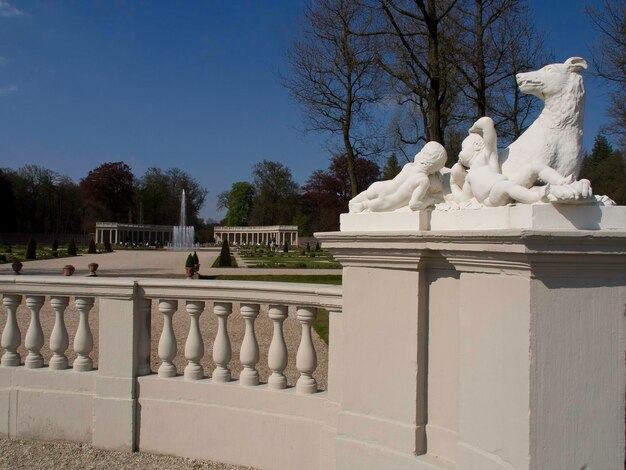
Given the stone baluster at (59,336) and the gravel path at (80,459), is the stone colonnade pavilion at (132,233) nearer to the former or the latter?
the stone baluster at (59,336)

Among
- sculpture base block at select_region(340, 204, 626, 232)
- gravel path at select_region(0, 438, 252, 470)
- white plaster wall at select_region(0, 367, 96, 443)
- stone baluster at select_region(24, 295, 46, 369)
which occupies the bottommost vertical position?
gravel path at select_region(0, 438, 252, 470)

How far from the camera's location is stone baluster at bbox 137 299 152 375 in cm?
421

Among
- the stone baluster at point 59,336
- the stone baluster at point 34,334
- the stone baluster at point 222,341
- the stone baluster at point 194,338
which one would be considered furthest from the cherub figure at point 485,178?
the stone baluster at point 34,334

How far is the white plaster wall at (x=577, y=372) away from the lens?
98.2 inches

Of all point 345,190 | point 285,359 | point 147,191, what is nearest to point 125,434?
point 285,359

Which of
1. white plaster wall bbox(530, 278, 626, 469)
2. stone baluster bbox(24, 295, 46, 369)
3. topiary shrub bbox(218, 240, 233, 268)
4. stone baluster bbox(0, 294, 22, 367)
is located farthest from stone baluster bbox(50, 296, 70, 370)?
topiary shrub bbox(218, 240, 233, 268)

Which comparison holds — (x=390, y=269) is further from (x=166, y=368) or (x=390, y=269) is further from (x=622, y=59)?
(x=622, y=59)

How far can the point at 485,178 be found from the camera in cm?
283

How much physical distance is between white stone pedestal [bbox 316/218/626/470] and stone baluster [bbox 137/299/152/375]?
1.67m

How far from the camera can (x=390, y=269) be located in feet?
10.6

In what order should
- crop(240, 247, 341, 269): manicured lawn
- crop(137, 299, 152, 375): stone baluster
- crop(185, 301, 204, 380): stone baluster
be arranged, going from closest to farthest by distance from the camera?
crop(185, 301, 204, 380): stone baluster, crop(137, 299, 152, 375): stone baluster, crop(240, 247, 341, 269): manicured lawn

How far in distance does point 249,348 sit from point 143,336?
3.05 feet

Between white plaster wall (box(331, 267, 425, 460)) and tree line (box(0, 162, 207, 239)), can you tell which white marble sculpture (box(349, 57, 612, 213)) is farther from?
tree line (box(0, 162, 207, 239))

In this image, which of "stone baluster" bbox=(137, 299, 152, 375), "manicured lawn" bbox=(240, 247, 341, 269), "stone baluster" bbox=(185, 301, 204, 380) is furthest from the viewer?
"manicured lawn" bbox=(240, 247, 341, 269)
